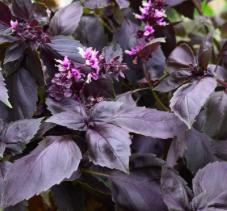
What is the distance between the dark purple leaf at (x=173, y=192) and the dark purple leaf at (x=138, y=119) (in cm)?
6

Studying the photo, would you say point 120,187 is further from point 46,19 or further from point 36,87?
point 46,19

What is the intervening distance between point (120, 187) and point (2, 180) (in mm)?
184

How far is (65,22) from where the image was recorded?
0.89 metres

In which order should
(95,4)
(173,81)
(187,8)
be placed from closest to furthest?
(173,81) → (95,4) → (187,8)

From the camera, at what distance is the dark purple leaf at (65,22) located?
886 mm

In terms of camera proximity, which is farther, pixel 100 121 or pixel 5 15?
pixel 5 15

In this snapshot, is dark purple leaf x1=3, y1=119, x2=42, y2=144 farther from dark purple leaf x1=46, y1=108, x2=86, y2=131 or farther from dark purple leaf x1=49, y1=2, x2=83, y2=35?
dark purple leaf x1=49, y1=2, x2=83, y2=35

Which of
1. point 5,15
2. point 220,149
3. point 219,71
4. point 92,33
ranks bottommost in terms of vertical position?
point 220,149

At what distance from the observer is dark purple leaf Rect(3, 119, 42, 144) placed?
720 millimetres

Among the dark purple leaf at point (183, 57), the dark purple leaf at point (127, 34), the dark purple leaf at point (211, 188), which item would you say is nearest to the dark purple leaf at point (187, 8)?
the dark purple leaf at point (127, 34)

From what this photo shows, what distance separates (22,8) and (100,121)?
26 cm

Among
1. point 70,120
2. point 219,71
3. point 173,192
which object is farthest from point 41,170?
point 219,71

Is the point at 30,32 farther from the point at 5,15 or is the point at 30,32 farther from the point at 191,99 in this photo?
the point at 191,99

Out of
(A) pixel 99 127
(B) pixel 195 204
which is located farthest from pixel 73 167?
(B) pixel 195 204
